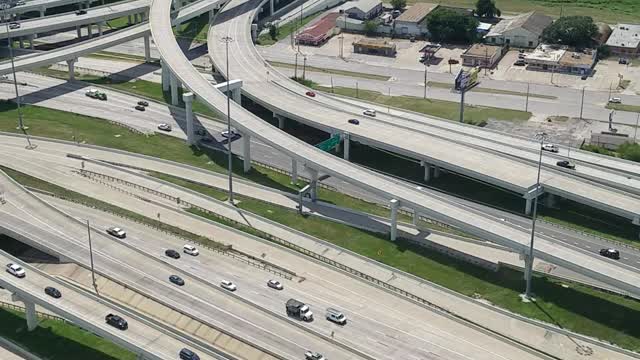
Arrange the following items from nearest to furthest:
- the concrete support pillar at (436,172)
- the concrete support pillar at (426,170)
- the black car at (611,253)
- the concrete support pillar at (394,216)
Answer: the black car at (611,253), the concrete support pillar at (394,216), the concrete support pillar at (426,170), the concrete support pillar at (436,172)

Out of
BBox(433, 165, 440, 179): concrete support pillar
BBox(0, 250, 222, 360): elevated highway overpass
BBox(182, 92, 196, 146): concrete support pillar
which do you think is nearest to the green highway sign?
BBox(433, 165, 440, 179): concrete support pillar

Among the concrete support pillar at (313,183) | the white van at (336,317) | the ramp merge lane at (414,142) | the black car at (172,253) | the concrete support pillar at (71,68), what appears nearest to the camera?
the white van at (336,317)

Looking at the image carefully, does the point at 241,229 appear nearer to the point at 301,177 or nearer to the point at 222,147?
the point at 301,177

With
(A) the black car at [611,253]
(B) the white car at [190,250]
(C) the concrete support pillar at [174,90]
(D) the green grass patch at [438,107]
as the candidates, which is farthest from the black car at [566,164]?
(C) the concrete support pillar at [174,90]

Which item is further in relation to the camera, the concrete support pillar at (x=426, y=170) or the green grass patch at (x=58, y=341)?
the concrete support pillar at (x=426, y=170)

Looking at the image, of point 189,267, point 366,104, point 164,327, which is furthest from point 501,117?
point 164,327

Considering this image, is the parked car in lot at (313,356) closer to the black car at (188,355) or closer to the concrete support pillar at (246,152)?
the black car at (188,355)
